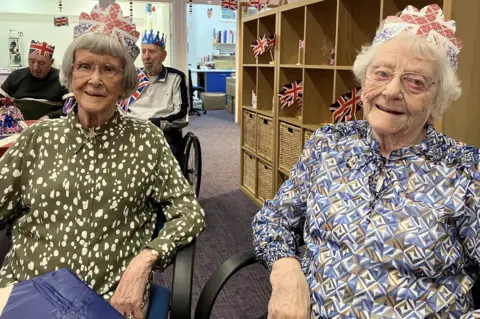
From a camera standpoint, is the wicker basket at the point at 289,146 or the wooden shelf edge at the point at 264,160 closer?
the wicker basket at the point at 289,146

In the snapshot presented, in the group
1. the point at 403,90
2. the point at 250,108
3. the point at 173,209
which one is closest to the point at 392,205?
the point at 403,90

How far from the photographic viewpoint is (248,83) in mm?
4113

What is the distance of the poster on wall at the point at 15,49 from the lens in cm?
849

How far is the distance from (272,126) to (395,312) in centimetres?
253

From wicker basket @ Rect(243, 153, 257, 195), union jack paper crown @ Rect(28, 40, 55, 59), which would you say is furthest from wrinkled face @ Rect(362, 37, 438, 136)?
union jack paper crown @ Rect(28, 40, 55, 59)

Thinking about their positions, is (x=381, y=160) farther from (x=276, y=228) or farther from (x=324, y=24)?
(x=324, y=24)

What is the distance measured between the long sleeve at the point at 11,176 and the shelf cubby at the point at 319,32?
209 centimetres

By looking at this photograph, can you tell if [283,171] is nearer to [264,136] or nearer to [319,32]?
[264,136]

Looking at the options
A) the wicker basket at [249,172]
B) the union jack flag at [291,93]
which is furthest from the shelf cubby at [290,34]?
the wicker basket at [249,172]

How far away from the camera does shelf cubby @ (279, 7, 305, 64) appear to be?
11.0 ft

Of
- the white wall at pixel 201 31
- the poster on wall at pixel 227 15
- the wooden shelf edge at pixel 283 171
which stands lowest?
the wooden shelf edge at pixel 283 171

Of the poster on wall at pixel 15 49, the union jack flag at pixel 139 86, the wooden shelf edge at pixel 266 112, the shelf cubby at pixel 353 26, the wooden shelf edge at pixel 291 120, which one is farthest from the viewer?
the poster on wall at pixel 15 49

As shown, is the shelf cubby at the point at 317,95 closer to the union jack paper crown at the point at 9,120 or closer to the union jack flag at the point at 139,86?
the union jack flag at the point at 139,86

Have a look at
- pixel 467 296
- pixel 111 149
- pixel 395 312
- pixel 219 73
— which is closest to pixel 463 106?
pixel 467 296
